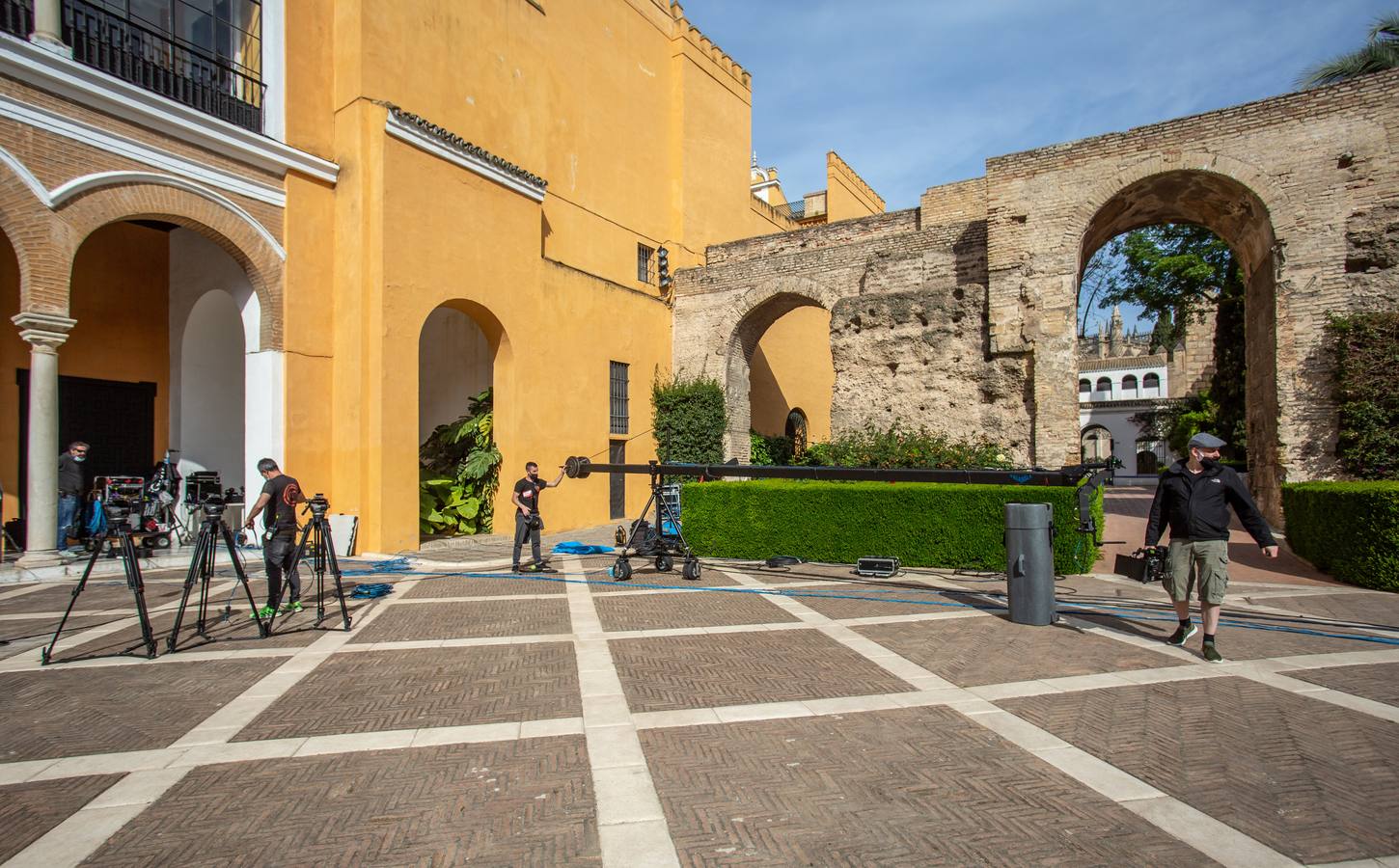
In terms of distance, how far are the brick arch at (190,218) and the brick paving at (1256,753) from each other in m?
12.3

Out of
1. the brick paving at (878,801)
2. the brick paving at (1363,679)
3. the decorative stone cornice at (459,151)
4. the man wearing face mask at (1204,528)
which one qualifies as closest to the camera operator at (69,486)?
the decorative stone cornice at (459,151)

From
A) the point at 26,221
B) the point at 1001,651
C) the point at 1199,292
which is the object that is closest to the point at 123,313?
the point at 26,221

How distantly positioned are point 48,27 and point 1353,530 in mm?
17968

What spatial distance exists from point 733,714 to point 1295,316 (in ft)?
45.3

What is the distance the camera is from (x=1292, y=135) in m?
12.8

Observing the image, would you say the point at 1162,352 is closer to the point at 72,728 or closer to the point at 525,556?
the point at 525,556

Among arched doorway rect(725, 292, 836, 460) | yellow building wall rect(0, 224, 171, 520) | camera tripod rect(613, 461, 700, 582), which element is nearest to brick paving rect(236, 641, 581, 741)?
camera tripod rect(613, 461, 700, 582)

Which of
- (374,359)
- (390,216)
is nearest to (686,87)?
(390,216)

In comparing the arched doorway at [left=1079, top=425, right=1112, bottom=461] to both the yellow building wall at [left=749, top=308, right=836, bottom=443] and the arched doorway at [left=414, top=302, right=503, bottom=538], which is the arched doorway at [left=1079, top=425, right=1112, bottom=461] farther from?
the arched doorway at [left=414, top=302, right=503, bottom=538]

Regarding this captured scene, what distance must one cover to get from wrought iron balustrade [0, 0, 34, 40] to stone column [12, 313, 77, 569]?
3717 millimetres

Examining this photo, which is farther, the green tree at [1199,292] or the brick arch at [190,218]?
the green tree at [1199,292]

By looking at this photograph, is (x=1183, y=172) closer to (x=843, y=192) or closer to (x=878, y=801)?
(x=878, y=801)

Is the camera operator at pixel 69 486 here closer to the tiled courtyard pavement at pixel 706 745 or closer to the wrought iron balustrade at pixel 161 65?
the tiled courtyard pavement at pixel 706 745

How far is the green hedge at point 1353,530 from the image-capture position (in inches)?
326
